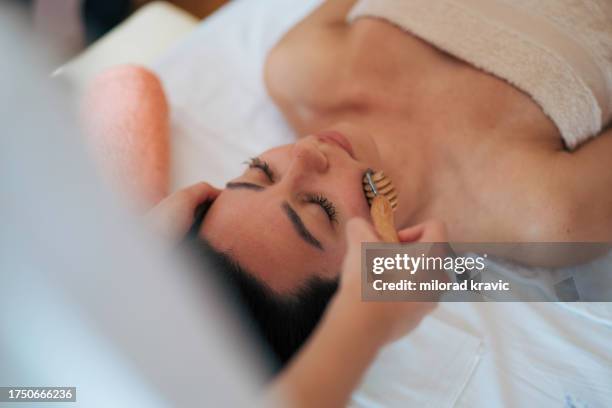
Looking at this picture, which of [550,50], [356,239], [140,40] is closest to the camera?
[356,239]

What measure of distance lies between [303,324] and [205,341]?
236 millimetres

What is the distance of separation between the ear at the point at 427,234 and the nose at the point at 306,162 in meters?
0.18

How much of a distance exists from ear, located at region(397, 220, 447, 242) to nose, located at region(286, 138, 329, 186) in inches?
7.0

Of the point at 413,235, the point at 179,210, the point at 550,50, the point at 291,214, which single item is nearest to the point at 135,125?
the point at 179,210

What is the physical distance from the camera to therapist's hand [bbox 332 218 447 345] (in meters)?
0.44

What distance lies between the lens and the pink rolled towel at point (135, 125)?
2.95 ft

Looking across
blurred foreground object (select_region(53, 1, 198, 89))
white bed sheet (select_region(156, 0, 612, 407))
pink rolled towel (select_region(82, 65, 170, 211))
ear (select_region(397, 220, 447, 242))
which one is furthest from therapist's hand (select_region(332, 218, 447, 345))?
blurred foreground object (select_region(53, 1, 198, 89))

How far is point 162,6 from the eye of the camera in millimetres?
1354

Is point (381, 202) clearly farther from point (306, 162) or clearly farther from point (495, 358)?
point (495, 358)

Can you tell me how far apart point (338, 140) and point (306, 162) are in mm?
108

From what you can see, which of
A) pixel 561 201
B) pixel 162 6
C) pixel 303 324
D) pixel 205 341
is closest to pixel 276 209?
pixel 303 324

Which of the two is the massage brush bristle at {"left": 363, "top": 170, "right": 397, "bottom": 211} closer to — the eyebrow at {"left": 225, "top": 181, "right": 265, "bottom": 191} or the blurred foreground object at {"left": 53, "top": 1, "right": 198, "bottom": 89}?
the eyebrow at {"left": 225, "top": 181, "right": 265, "bottom": 191}

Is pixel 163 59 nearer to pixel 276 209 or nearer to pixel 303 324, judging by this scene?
pixel 276 209

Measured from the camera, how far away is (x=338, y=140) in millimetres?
801
